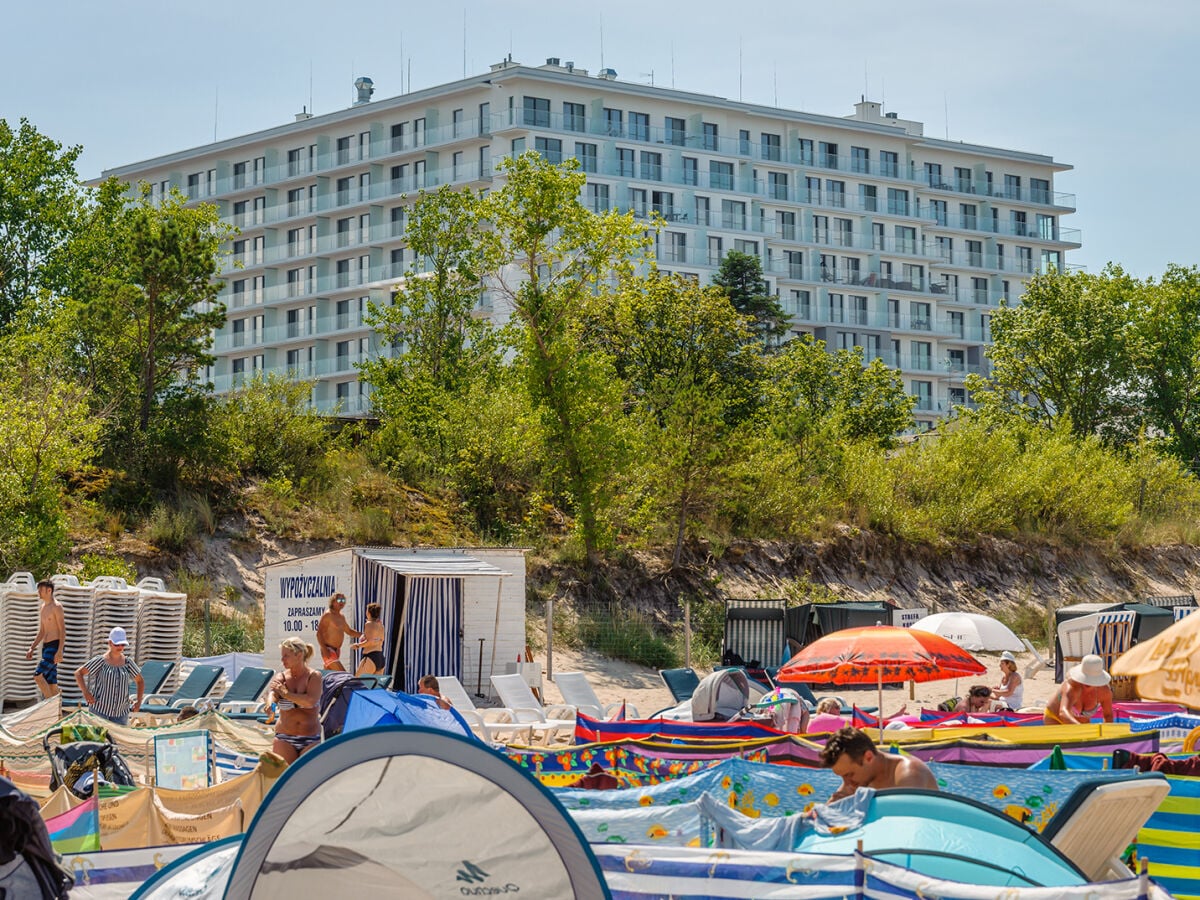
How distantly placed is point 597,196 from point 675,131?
6659mm

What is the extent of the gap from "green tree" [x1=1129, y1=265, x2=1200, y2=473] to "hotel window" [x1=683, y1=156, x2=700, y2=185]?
21.0m

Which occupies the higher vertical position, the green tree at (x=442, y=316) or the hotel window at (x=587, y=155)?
the hotel window at (x=587, y=155)

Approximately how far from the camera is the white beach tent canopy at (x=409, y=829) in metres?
4.80

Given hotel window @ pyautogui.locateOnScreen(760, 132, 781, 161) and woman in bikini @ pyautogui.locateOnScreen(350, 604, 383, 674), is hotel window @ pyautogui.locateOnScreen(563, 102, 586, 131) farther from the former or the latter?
woman in bikini @ pyautogui.locateOnScreen(350, 604, 383, 674)

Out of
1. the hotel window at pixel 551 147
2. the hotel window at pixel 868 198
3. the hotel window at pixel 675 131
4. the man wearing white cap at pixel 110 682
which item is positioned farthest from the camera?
the hotel window at pixel 868 198

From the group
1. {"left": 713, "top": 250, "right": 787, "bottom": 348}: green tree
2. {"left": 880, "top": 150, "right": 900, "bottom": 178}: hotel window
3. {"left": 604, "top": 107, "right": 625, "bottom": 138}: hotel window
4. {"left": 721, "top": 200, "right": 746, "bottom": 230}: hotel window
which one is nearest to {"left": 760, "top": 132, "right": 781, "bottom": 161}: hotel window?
{"left": 721, "top": 200, "right": 746, "bottom": 230}: hotel window

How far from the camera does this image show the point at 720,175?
233ft

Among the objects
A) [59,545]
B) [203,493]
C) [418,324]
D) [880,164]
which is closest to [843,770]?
[59,545]

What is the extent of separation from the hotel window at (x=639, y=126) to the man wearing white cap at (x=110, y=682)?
5655cm

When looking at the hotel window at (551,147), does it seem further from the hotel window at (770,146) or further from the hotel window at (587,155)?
the hotel window at (770,146)

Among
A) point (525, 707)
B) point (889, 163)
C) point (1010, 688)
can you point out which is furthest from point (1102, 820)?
point (889, 163)

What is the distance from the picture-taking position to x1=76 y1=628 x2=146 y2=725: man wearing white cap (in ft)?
46.1

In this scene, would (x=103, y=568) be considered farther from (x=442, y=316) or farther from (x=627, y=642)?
(x=442, y=316)

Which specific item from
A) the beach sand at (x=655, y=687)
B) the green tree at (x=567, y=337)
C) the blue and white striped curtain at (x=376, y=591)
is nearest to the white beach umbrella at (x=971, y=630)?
the beach sand at (x=655, y=687)
